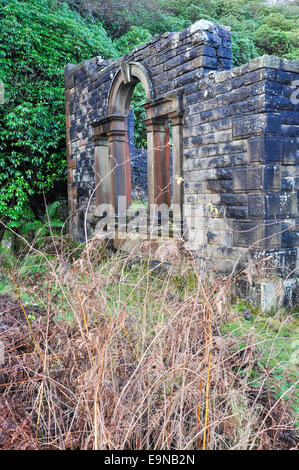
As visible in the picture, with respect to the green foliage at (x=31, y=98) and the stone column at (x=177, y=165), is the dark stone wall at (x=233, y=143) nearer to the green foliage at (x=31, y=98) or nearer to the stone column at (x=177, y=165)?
the stone column at (x=177, y=165)

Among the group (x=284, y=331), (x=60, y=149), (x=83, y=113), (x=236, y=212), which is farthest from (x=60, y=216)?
(x=284, y=331)

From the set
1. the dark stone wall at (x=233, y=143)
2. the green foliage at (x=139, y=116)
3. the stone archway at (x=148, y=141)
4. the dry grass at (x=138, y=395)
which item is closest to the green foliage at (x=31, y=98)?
the stone archway at (x=148, y=141)

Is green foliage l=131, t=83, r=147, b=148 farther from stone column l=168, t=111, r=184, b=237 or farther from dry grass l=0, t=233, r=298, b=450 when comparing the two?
dry grass l=0, t=233, r=298, b=450

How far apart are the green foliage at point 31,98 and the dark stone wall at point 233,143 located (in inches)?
131

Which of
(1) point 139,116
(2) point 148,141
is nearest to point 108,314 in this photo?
(2) point 148,141

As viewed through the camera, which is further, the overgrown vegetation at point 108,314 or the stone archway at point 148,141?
the stone archway at point 148,141

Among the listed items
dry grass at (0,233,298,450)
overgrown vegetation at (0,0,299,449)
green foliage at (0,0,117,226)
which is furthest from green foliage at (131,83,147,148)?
dry grass at (0,233,298,450)

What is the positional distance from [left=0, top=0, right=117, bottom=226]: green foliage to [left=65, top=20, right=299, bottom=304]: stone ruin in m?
1.96

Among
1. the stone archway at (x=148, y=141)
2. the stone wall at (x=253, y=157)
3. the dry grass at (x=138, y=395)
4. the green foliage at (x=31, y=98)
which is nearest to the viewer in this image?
the dry grass at (x=138, y=395)

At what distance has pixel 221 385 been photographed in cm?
214

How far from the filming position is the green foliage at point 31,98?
8125mm

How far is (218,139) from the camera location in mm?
4906

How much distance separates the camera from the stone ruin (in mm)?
4340
